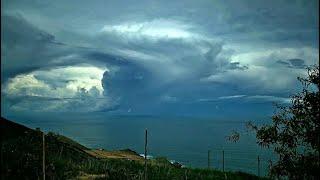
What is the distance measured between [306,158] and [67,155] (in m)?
19.8

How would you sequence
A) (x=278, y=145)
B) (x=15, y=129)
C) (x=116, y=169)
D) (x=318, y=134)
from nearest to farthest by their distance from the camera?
(x=318, y=134)
(x=278, y=145)
(x=116, y=169)
(x=15, y=129)

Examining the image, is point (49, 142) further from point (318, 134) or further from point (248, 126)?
point (318, 134)

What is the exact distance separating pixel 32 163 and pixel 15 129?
451 inches

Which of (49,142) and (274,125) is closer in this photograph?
(274,125)

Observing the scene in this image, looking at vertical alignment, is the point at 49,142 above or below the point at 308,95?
below

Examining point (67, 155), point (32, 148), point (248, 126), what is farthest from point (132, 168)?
point (248, 126)

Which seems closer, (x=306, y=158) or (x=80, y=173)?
(x=306, y=158)

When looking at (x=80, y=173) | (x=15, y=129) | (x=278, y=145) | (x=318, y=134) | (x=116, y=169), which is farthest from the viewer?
(x=15, y=129)

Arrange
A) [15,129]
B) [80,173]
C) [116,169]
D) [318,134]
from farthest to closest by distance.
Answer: [15,129], [116,169], [80,173], [318,134]

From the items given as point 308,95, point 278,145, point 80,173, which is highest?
point 308,95

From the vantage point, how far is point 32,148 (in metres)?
28.1

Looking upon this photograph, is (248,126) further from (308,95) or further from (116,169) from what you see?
(116,169)

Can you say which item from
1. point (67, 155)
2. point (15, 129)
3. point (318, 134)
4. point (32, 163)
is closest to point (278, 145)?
point (318, 134)

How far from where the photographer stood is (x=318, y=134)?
18922 mm
